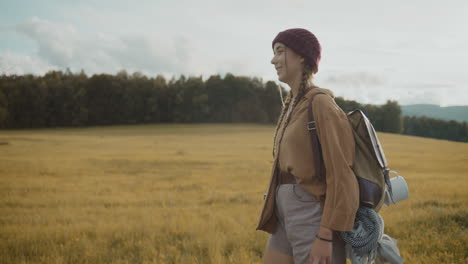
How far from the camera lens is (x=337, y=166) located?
1.79m

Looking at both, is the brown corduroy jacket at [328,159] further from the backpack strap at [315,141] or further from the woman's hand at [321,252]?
the woman's hand at [321,252]

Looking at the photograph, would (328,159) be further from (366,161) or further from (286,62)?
(286,62)

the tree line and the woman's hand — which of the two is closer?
the woman's hand

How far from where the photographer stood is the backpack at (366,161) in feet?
6.20

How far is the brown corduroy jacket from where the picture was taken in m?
1.79

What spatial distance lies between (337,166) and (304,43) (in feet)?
2.96

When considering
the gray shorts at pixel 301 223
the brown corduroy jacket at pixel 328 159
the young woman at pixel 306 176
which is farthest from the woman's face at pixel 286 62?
the gray shorts at pixel 301 223

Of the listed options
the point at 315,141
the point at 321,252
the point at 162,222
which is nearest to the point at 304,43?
the point at 315,141

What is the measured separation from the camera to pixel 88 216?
6.27 m

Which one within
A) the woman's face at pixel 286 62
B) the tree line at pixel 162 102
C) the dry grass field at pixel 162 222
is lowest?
the dry grass field at pixel 162 222

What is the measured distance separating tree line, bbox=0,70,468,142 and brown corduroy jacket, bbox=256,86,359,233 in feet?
214

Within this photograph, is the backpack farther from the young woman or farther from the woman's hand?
the woman's hand

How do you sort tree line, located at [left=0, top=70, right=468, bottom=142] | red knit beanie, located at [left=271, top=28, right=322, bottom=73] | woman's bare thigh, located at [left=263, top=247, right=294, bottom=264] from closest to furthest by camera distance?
red knit beanie, located at [left=271, top=28, right=322, bottom=73], woman's bare thigh, located at [left=263, top=247, right=294, bottom=264], tree line, located at [left=0, top=70, right=468, bottom=142]

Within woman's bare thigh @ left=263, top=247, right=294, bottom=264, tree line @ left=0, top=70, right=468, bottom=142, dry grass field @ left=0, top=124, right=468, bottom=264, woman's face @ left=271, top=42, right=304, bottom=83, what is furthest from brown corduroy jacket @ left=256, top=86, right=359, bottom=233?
tree line @ left=0, top=70, right=468, bottom=142
